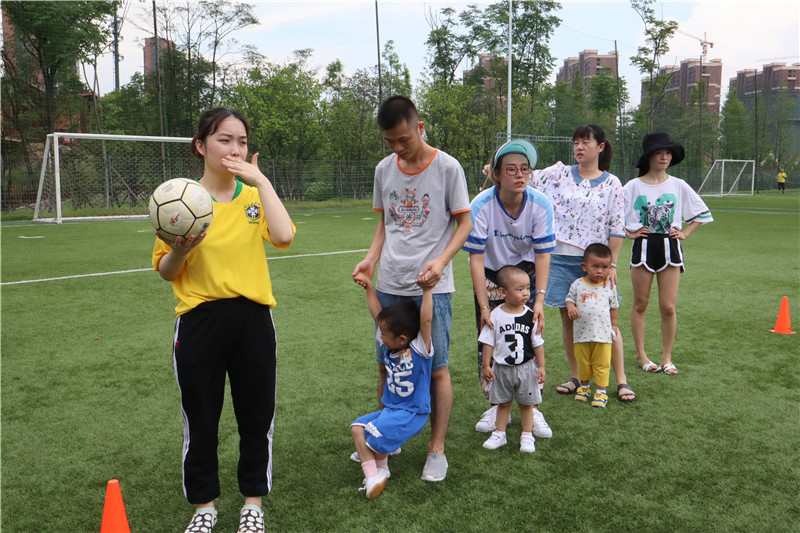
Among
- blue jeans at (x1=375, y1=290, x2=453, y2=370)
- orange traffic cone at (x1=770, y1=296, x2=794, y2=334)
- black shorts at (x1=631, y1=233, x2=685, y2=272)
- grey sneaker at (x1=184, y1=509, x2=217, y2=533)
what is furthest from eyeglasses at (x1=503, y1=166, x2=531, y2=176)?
orange traffic cone at (x1=770, y1=296, x2=794, y2=334)

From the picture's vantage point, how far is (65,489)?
3.19 meters

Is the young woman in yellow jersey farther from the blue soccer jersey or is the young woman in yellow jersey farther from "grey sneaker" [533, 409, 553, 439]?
"grey sneaker" [533, 409, 553, 439]

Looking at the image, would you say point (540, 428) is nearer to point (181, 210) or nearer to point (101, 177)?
point (181, 210)

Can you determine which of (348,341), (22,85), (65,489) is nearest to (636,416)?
(348,341)

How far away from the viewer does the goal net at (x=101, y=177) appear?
20219 mm

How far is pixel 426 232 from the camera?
3188 millimetres

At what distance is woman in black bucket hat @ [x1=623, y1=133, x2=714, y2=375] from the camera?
16.6 feet

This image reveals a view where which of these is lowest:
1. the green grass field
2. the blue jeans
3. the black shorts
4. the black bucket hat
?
the green grass field

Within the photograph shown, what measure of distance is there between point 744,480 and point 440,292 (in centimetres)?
191

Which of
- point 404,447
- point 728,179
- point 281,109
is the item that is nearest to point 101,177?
point 281,109

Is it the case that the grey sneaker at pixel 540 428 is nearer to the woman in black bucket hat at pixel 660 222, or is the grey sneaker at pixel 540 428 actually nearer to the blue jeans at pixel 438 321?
the blue jeans at pixel 438 321

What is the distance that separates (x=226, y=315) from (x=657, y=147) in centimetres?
387

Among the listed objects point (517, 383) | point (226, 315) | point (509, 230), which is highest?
point (509, 230)

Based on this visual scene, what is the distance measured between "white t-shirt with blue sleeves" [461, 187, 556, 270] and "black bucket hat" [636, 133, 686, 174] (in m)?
1.70
